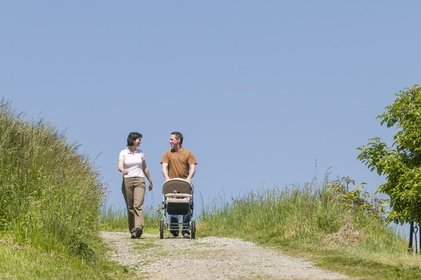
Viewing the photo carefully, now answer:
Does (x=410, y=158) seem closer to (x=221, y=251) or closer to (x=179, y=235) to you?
(x=179, y=235)

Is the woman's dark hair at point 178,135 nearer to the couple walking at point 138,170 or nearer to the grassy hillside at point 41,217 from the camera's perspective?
the couple walking at point 138,170

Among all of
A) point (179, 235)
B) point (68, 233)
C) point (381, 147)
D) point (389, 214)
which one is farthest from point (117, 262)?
point (381, 147)

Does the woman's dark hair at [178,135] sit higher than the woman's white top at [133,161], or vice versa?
the woman's dark hair at [178,135]

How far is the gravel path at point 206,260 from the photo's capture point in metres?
13.8

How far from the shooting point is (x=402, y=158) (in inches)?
1262

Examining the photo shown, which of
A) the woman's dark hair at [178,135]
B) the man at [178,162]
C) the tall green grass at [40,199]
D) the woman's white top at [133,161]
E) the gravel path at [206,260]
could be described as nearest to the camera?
the tall green grass at [40,199]

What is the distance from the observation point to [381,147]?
3256cm

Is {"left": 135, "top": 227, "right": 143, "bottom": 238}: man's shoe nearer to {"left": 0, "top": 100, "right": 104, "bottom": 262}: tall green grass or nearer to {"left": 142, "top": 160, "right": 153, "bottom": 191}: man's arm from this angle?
{"left": 142, "top": 160, "right": 153, "bottom": 191}: man's arm

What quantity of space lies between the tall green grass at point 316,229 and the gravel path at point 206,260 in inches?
26.4

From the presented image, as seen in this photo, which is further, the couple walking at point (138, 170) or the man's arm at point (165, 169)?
the man's arm at point (165, 169)

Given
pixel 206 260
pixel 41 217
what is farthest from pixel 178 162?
pixel 41 217

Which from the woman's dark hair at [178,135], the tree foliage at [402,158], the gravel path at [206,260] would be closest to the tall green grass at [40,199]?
the gravel path at [206,260]

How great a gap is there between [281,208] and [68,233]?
8478 millimetres

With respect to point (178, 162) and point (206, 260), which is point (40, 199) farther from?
point (178, 162)
